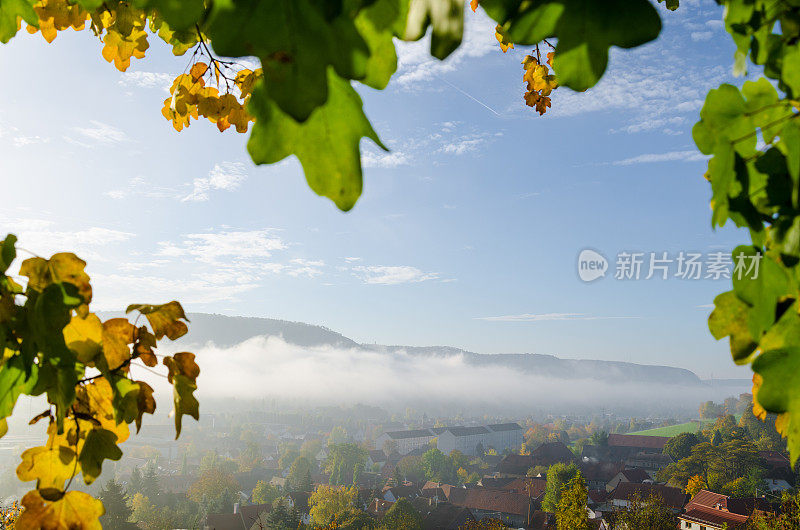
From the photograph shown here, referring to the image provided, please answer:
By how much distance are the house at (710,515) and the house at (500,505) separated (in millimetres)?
7477

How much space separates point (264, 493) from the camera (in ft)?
117

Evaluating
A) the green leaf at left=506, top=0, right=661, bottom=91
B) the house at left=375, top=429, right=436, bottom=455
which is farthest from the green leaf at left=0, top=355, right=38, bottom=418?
the house at left=375, top=429, right=436, bottom=455

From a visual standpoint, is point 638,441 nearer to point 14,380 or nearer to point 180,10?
point 14,380

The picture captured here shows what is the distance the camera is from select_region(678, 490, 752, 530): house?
18250 millimetres

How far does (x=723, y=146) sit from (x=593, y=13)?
1.14ft

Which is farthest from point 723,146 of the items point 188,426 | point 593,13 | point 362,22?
point 188,426

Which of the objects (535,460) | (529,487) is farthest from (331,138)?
(535,460)

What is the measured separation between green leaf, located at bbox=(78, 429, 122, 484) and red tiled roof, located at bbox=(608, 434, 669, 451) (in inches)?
1760

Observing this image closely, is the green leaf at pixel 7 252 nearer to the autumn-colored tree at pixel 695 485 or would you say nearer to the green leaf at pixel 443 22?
the green leaf at pixel 443 22

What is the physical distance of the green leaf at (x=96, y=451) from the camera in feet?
2.68

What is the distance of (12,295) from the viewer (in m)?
0.78

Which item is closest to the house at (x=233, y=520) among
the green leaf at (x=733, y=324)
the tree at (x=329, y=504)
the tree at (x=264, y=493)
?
the tree at (x=329, y=504)

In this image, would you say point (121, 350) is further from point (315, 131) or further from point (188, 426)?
point (188, 426)

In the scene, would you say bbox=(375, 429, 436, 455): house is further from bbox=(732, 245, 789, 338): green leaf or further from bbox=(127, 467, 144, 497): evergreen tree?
bbox=(732, 245, 789, 338): green leaf
